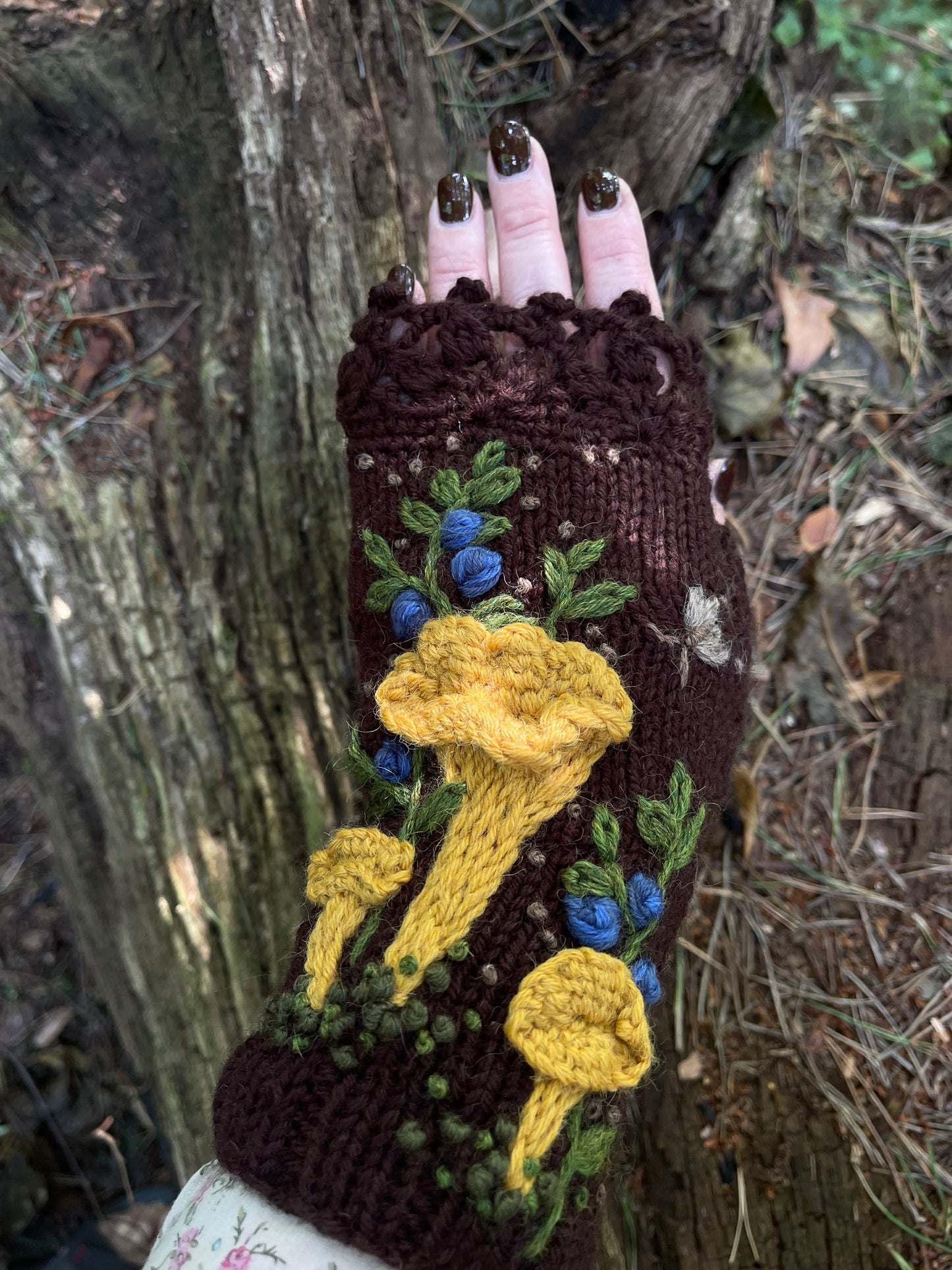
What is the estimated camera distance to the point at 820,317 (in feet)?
5.24

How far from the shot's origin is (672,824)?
100cm

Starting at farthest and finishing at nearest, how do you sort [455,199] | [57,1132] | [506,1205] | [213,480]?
[57,1132] < [213,480] < [455,199] < [506,1205]

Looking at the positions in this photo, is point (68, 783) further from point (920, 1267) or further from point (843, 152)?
point (843, 152)

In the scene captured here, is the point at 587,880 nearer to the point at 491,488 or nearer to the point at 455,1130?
the point at 455,1130

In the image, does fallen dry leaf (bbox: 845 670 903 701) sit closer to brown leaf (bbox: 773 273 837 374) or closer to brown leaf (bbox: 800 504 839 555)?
brown leaf (bbox: 800 504 839 555)

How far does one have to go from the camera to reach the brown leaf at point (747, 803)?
4.85 ft

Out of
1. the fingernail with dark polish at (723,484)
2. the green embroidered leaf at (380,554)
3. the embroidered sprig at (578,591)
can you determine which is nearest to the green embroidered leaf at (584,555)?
the embroidered sprig at (578,591)

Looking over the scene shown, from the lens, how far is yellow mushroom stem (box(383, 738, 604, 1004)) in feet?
3.00

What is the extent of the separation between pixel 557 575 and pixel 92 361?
3.14ft

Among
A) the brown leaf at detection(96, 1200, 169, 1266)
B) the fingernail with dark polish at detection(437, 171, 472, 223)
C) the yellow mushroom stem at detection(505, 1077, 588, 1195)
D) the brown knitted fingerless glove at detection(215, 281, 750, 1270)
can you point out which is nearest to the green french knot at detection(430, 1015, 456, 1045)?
the brown knitted fingerless glove at detection(215, 281, 750, 1270)

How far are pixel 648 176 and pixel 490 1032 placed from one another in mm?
1412

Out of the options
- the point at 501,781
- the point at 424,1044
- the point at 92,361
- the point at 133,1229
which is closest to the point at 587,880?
the point at 501,781

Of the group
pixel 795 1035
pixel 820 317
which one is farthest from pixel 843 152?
pixel 795 1035

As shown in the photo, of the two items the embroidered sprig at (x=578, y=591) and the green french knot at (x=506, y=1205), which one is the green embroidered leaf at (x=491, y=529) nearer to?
the embroidered sprig at (x=578, y=591)
